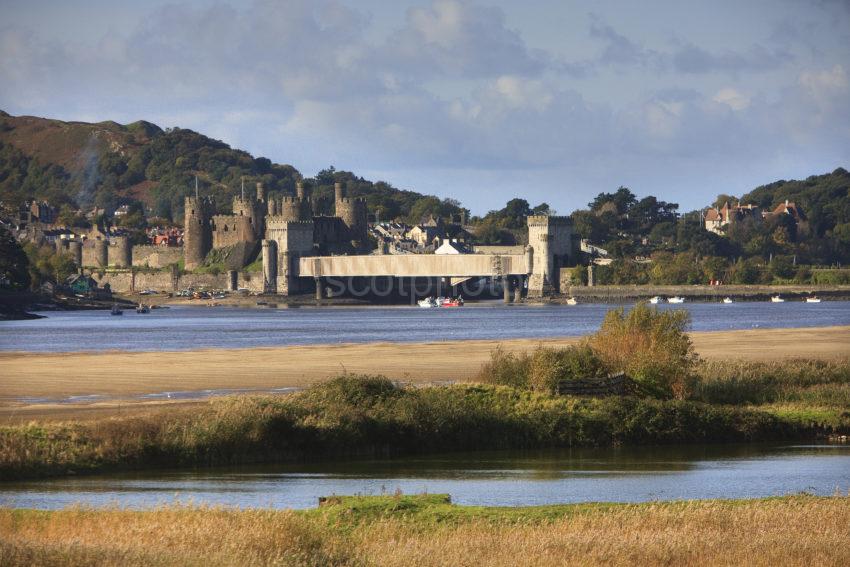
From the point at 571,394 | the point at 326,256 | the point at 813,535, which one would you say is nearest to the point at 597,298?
the point at 326,256

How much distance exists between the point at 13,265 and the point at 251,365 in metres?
72.1

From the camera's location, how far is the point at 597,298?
122688 millimetres

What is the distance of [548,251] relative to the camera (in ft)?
429

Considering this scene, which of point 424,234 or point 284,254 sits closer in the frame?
point 284,254

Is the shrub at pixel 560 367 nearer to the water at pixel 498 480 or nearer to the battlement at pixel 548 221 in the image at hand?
the water at pixel 498 480

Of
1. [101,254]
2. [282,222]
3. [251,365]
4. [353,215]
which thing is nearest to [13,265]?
[282,222]

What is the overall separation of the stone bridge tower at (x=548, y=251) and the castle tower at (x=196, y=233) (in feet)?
112

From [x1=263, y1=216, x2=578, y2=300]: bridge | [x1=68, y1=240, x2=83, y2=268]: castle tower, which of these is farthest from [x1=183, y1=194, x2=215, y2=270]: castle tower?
[x1=68, y1=240, x2=83, y2=268]: castle tower

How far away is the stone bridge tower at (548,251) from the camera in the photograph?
13012 cm

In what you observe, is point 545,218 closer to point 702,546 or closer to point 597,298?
point 597,298

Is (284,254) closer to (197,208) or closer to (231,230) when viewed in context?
(231,230)

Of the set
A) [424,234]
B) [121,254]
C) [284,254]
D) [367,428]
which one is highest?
[424,234]

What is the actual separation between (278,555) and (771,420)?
48.8ft

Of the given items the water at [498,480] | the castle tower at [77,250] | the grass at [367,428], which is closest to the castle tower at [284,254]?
the castle tower at [77,250]
